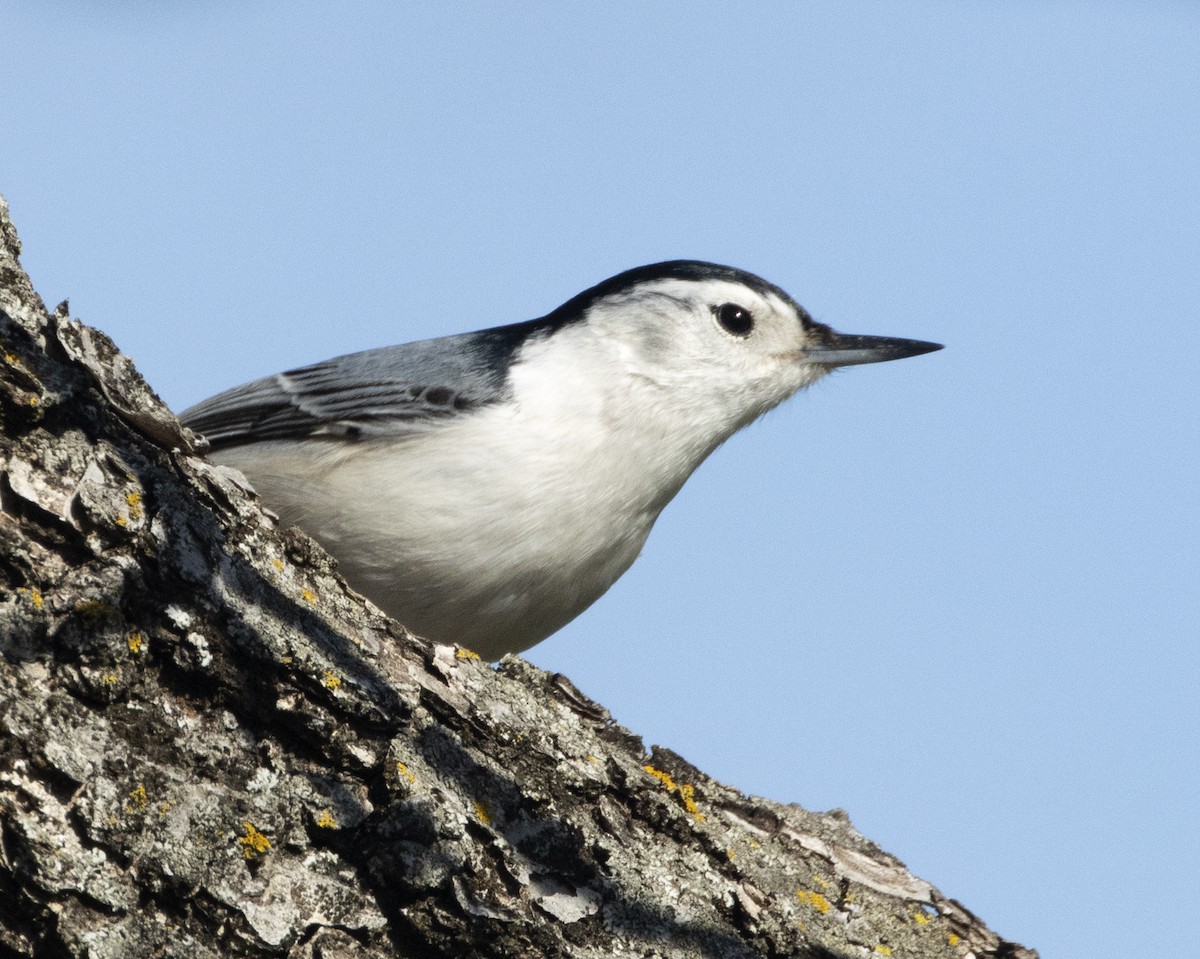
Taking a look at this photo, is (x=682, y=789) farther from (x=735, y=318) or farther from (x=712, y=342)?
(x=735, y=318)

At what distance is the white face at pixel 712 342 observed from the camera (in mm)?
3525

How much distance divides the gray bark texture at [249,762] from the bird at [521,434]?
2.41 ft

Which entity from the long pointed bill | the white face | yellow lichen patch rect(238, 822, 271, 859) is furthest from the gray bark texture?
the long pointed bill

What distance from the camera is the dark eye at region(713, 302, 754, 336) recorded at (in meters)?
3.70

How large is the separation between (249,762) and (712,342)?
2140 mm

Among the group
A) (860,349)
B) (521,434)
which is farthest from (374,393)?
(860,349)

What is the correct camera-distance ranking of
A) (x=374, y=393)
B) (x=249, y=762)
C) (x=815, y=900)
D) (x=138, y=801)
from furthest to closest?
(x=374, y=393) → (x=815, y=900) → (x=249, y=762) → (x=138, y=801)

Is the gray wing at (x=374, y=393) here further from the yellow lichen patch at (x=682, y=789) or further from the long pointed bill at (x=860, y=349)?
the yellow lichen patch at (x=682, y=789)

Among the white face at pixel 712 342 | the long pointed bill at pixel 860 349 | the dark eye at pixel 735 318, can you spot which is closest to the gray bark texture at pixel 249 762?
the white face at pixel 712 342

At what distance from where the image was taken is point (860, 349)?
3861mm

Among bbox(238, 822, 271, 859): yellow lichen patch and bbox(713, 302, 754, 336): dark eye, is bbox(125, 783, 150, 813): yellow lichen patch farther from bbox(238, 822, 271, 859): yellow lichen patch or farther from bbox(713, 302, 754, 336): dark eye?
bbox(713, 302, 754, 336): dark eye

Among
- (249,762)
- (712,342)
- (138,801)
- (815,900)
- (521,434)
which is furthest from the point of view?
(712,342)

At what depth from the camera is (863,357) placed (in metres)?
3.86

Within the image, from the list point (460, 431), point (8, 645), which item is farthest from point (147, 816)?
point (460, 431)
